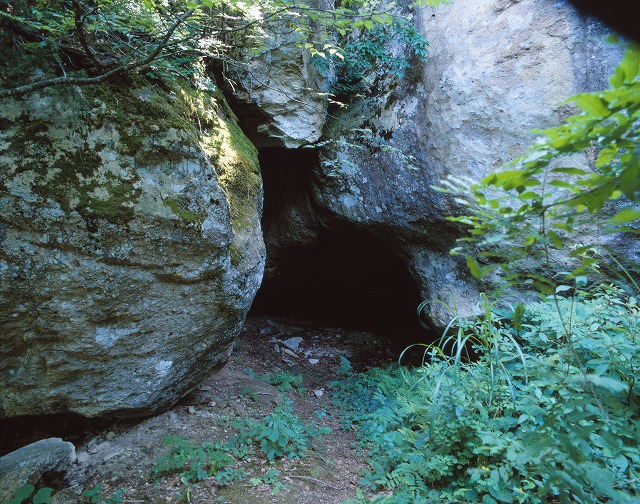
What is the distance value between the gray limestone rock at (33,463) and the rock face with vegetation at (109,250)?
0.27 metres

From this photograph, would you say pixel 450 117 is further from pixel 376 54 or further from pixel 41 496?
pixel 41 496

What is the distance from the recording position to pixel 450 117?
15.3 ft

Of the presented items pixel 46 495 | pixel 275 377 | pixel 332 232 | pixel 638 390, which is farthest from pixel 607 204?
pixel 46 495

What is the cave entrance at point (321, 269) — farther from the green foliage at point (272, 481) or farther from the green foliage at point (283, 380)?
the green foliage at point (272, 481)

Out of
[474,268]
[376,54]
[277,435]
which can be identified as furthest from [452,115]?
[277,435]

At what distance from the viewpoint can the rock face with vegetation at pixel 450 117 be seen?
4.05 metres

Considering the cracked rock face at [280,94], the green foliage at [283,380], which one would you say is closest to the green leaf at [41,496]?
the green foliage at [283,380]

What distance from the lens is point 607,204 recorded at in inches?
Result: 152

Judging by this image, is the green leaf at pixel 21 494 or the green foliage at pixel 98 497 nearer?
the green leaf at pixel 21 494

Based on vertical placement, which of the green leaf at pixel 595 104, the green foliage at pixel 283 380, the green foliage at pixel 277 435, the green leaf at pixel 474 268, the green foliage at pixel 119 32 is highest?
the green foliage at pixel 119 32

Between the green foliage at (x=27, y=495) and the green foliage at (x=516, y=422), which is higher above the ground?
the green foliage at (x=516, y=422)

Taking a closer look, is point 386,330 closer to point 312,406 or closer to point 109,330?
point 312,406

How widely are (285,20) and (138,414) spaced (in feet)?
13.8

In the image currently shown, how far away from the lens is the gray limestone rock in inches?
98.5
